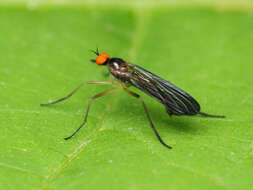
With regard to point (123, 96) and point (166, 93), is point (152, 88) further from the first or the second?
point (123, 96)

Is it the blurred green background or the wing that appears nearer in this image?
the blurred green background

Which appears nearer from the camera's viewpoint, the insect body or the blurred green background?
the blurred green background

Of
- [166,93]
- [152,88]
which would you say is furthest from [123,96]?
[166,93]

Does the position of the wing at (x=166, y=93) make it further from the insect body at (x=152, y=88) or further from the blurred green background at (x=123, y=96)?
the blurred green background at (x=123, y=96)

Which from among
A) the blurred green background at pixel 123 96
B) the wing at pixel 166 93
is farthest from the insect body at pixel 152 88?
the blurred green background at pixel 123 96

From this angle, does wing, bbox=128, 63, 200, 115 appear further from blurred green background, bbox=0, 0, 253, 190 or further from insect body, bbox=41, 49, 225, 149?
blurred green background, bbox=0, 0, 253, 190

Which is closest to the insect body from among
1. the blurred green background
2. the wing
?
the wing

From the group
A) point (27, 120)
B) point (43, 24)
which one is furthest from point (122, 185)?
point (43, 24)

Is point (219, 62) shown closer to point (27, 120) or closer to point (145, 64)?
point (145, 64)
